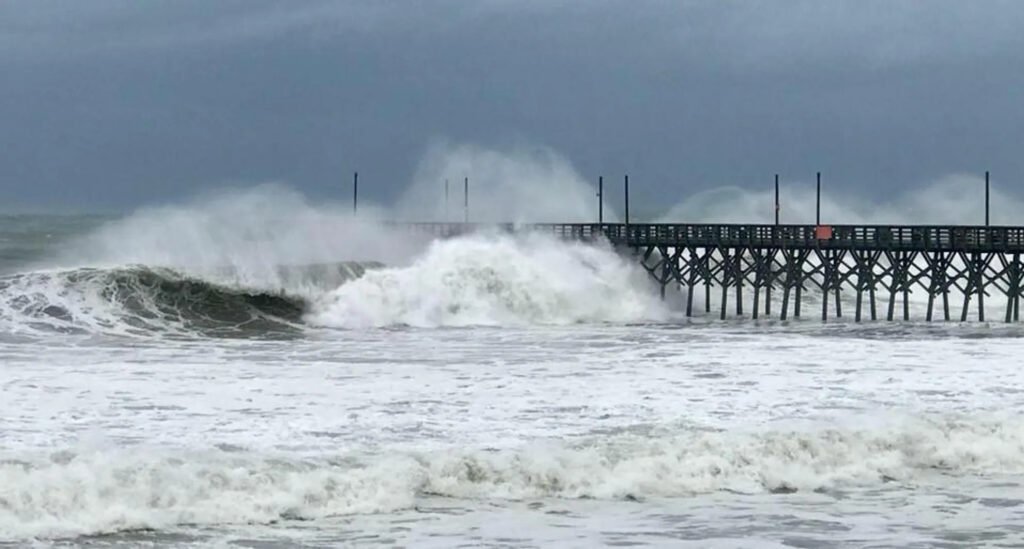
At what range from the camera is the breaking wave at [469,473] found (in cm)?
1633

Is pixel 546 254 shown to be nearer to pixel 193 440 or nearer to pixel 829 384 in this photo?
pixel 829 384

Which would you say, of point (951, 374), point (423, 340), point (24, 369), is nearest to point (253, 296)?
point (423, 340)

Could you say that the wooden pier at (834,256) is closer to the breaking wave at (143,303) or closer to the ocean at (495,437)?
the ocean at (495,437)

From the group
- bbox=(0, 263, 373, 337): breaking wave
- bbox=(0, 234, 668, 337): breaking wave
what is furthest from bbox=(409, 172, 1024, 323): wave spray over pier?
bbox=(0, 263, 373, 337): breaking wave

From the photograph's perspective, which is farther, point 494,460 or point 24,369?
point 24,369

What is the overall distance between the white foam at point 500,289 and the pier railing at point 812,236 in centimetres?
86

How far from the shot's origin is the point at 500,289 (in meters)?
52.8

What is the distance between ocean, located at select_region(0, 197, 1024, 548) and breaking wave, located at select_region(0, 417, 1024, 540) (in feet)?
0.12

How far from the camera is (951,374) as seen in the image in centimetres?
2727

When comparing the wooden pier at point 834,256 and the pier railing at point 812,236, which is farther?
the wooden pier at point 834,256

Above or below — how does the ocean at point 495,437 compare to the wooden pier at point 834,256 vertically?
below

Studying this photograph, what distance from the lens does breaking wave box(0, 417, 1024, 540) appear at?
1633 cm

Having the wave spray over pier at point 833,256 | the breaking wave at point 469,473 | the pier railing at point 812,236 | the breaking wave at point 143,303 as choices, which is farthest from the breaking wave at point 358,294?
the breaking wave at point 469,473

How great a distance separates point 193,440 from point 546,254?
37230mm
